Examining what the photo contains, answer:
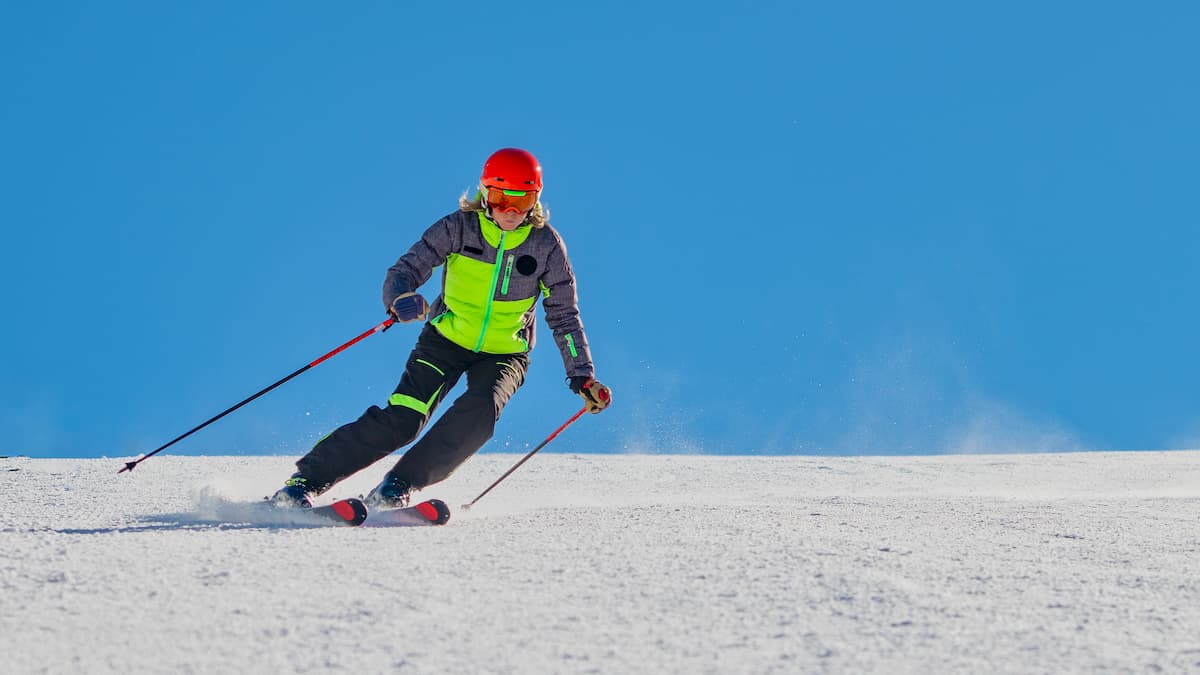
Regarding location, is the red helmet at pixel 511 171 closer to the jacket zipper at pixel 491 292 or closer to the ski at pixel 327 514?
the jacket zipper at pixel 491 292

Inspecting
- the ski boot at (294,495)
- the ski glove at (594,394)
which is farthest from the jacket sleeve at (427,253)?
the ski boot at (294,495)

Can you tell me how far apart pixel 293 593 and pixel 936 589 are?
178cm

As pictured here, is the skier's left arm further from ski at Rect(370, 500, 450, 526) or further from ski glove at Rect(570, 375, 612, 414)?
ski at Rect(370, 500, 450, 526)

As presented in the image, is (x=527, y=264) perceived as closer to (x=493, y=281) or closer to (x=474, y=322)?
(x=493, y=281)

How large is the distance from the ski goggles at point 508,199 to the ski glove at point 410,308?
60 centimetres

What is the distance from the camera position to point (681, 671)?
90.0 inches

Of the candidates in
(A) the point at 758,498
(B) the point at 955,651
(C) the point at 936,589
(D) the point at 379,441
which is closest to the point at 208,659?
(B) the point at 955,651

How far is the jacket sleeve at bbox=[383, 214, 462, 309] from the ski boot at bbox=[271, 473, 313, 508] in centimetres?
106

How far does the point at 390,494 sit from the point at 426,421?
48 centimetres

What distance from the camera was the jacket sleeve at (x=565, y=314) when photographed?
211 inches

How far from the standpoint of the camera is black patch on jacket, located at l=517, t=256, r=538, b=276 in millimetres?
5270

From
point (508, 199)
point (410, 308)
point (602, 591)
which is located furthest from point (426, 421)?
point (602, 591)

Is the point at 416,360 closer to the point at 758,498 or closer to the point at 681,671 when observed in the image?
the point at 758,498

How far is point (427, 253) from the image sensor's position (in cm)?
534
